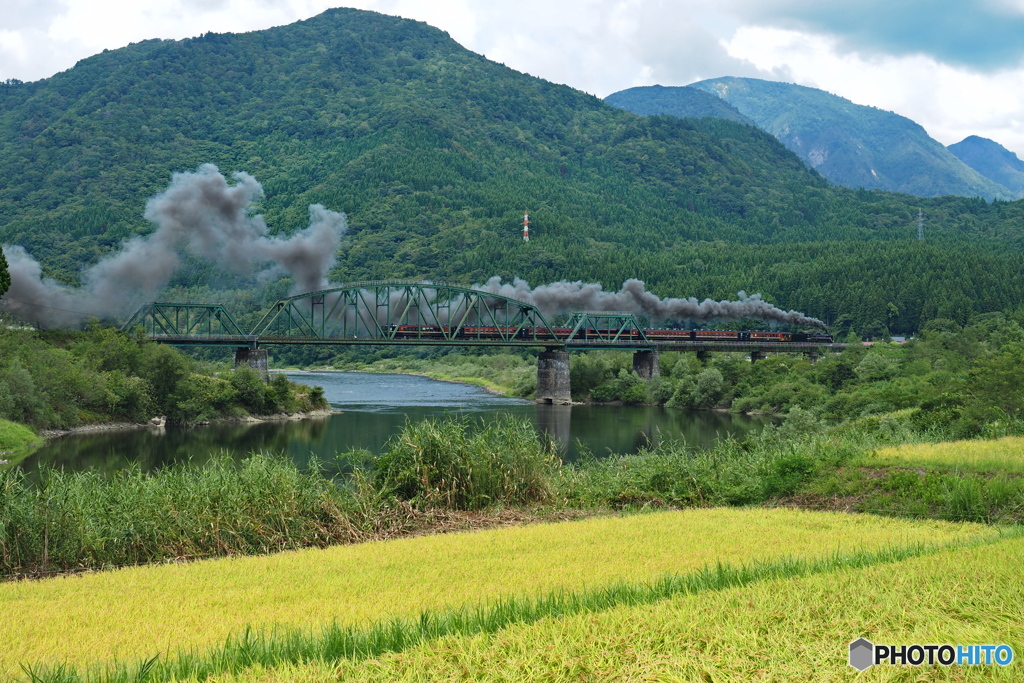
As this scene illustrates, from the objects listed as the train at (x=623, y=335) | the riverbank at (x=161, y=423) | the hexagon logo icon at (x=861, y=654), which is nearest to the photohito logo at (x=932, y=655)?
the hexagon logo icon at (x=861, y=654)

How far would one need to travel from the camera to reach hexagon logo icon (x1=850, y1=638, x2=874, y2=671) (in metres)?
6.46

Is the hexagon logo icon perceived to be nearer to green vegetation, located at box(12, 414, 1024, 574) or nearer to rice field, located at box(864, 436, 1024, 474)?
green vegetation, located at box(12, 414, 1024, 574)

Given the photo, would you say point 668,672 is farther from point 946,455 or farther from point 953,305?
point 953,305

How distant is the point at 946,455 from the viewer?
68.3 feet

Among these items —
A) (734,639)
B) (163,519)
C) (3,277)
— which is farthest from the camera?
(3,277)

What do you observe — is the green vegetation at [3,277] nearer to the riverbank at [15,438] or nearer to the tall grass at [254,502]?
the riverbank at [15,438]

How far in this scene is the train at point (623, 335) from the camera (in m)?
111

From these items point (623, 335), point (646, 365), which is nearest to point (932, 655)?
point (646, 365)

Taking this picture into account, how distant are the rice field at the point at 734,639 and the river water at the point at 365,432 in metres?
23.2

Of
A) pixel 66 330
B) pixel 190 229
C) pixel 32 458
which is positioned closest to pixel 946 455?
pixel 32 458

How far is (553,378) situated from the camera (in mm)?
104000

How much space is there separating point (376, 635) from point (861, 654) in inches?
158

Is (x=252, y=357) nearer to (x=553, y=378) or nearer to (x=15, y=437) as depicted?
(x=553, y=378)

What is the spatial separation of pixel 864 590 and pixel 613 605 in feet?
7.87
